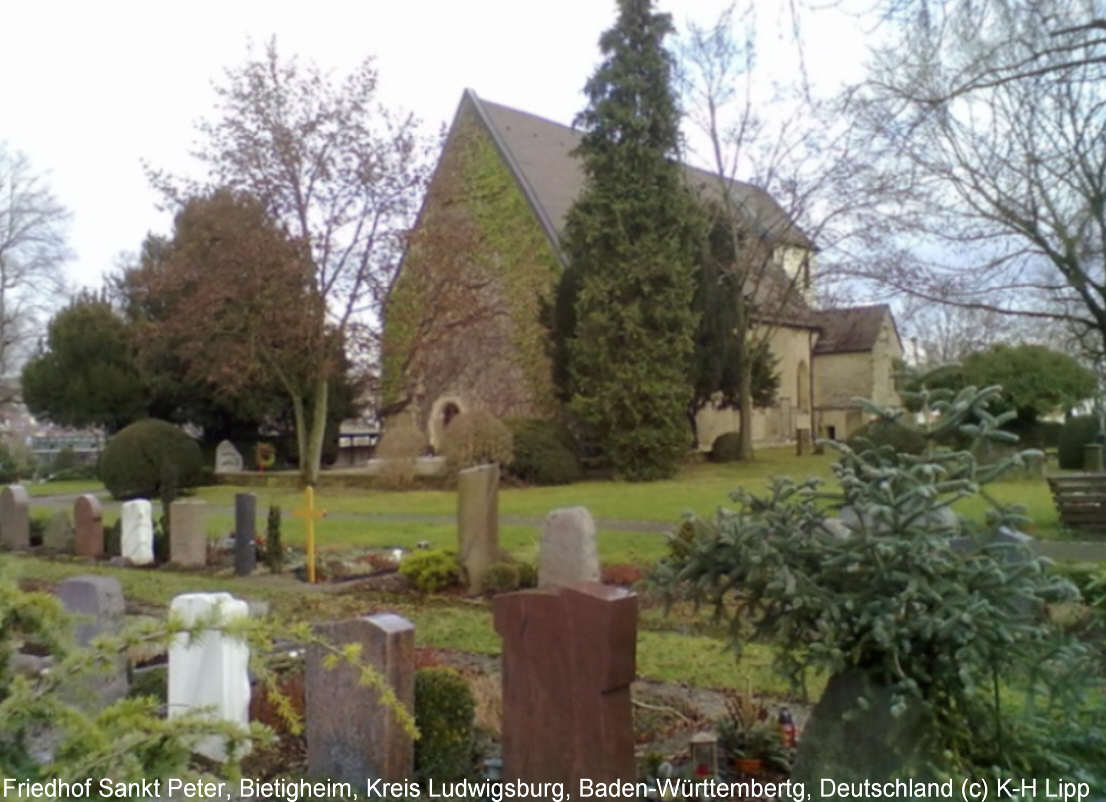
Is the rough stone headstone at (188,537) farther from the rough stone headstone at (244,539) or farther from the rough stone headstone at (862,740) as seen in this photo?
the rough stone headstone at (862,740)

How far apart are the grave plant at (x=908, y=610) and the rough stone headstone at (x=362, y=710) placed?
143 centimetres

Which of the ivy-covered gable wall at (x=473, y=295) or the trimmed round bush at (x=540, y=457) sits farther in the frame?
the ivy-covered gable wall at (x=473, y=295)

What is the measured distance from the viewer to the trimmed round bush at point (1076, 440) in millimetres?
27266

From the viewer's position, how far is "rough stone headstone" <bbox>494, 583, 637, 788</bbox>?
4.53m

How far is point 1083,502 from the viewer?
567 inches

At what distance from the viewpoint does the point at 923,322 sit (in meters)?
27.5

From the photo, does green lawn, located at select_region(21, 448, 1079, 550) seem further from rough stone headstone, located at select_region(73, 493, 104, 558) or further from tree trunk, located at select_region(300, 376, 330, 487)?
rough stone headstone, located at select_region(73, 493, 104, 558)

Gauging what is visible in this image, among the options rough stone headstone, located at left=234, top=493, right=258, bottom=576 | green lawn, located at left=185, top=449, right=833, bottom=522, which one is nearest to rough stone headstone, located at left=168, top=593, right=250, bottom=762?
rough stone headstone, located at left=234, top=493, right=258, bottom=576

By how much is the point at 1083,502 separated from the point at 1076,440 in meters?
14.5

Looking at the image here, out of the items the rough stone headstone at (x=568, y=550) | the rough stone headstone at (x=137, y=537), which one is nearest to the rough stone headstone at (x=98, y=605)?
the rough stone headstone at (x=568, y=550)

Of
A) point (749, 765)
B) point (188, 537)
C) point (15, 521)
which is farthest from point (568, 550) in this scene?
point (15, 521)

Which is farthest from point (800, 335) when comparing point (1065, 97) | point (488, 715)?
point (488, 715)

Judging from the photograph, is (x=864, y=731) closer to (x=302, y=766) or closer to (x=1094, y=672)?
(x=1094, y=672)

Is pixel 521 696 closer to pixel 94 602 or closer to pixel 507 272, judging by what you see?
pixel 94 602
